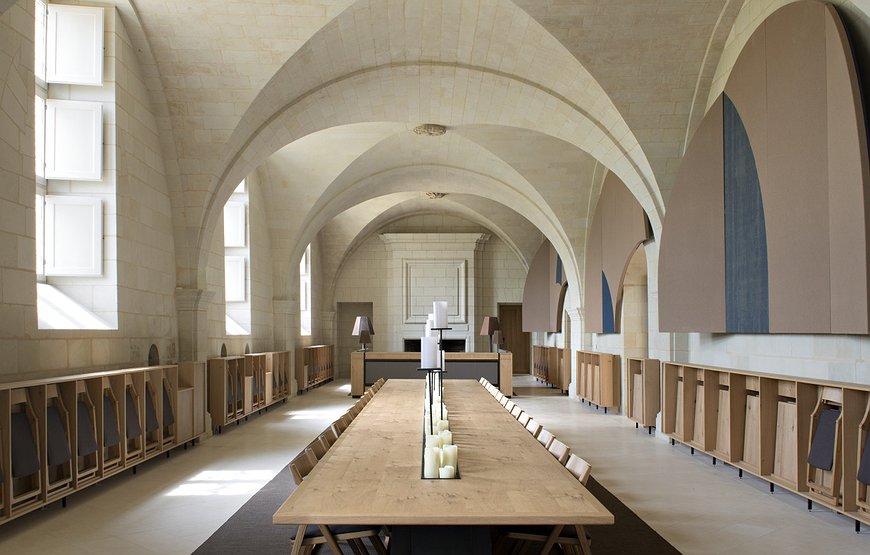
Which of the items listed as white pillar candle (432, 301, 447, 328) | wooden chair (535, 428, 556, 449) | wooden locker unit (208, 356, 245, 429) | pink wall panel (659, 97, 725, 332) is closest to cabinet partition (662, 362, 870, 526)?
pink wall panel (659, 97, 725, 332)

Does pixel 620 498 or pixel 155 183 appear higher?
pixel 155 183

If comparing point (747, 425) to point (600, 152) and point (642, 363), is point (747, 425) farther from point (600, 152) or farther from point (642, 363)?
point (600, 152)

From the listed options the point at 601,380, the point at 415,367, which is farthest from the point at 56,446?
the point at 415,367

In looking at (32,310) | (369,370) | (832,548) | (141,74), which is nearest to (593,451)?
(832,548)

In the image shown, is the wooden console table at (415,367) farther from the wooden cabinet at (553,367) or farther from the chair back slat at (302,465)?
the chair back slat at (302,465)

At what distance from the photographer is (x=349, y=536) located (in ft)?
11.1

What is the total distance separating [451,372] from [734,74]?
31.3ft

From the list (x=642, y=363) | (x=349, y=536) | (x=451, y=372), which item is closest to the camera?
(x=349, y=536)

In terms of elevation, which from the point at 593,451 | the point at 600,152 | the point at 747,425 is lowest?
the point at 593,451

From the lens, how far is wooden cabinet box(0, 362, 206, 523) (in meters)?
4.93

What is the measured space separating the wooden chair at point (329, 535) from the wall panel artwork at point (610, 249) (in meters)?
7.34

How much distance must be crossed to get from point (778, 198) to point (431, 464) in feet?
14.2

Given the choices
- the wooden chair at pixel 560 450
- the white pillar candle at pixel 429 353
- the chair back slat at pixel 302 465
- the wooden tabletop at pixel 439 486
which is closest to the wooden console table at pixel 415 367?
the wooden tabletop at pixel 439 486

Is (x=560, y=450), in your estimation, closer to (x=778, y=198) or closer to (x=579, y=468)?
(x=579, y=468)
